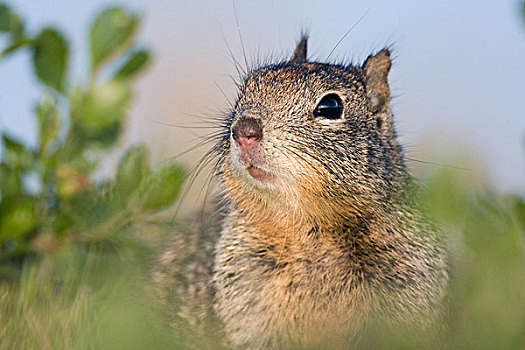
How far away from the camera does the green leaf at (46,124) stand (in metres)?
3.43

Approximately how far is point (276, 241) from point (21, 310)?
1083mm

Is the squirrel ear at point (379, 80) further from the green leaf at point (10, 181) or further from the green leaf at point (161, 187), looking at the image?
the green leaf at point (10, 181)

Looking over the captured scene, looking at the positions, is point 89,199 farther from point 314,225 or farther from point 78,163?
point 314,225

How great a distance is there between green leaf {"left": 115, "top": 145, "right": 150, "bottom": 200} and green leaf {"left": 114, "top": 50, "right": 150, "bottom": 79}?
16.7 inches

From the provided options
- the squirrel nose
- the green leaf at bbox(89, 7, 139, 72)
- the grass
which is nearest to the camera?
the grass

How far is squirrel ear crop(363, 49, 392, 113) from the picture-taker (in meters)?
3.22

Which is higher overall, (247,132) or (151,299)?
(247,132)

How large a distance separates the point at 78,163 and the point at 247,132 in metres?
1.26

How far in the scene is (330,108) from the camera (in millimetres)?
2945

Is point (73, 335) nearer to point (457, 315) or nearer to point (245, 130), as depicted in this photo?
point (245, 130)

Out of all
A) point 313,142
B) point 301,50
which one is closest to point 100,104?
point 301,50

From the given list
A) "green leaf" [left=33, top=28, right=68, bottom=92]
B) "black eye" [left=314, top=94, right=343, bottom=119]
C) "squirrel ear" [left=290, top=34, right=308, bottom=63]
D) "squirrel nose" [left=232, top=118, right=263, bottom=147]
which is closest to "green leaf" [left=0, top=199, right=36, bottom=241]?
"green leaf" [left=33, top=28, right=68, bottom=92]

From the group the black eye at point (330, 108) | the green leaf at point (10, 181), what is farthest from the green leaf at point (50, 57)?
the black eye at point (330, 108)

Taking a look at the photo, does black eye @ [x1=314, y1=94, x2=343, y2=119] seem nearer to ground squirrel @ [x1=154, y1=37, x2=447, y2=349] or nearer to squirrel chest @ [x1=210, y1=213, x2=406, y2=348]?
ground squirrel @ [x1=154, y1=37, x2=447, y2=349]
